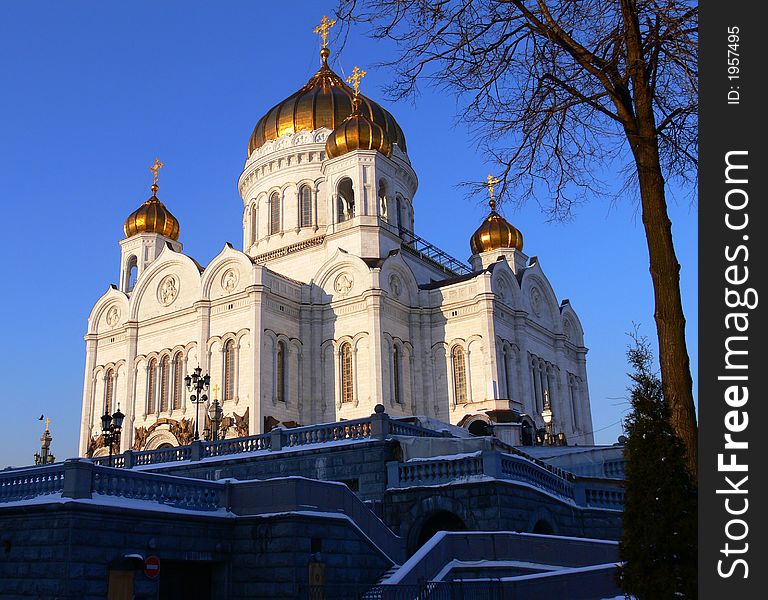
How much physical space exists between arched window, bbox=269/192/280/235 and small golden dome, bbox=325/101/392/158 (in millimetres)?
5236

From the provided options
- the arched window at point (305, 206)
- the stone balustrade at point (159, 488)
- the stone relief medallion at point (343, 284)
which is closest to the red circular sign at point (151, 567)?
the stone balustrade at point (159, 488)

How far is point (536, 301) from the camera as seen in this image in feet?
152

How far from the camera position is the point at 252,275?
3759cm

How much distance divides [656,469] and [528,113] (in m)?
5.74

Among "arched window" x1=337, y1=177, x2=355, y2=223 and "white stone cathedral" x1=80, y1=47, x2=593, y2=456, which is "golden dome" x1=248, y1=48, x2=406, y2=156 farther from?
"arched window" x1=337, y1=177, x2=355, y2=223

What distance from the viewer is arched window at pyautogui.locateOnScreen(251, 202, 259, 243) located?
47.8m

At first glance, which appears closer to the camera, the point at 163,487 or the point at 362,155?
the point at 163,487

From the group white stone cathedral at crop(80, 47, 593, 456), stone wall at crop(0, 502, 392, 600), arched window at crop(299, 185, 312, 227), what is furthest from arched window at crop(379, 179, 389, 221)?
stone wall at crop(0, 502, 392, 600)

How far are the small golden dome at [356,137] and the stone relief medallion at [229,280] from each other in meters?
8.71

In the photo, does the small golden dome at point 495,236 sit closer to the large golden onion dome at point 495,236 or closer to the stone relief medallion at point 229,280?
the large golden onion dome at point 495,236

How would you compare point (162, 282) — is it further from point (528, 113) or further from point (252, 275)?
point (528, 113)

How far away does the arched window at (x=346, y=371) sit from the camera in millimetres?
37688
